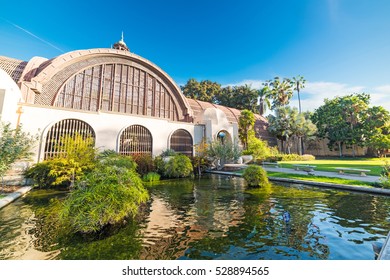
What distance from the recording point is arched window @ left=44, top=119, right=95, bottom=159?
11297mm

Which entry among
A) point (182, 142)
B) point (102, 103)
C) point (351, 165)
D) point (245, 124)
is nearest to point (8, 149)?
point (102, 103)

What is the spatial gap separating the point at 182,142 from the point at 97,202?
14.2 m

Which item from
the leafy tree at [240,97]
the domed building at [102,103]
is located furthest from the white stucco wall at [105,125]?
the leafy tree at [240,97]

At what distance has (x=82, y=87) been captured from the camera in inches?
661

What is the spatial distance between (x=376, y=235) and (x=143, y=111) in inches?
779

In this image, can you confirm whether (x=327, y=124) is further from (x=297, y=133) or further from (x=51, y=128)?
(x=51, y=128)

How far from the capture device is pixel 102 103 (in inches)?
696

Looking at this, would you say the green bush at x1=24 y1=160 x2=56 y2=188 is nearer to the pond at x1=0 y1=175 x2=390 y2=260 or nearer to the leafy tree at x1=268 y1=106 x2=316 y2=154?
the pond at x1=0 y1=175 x2=390 y2=260

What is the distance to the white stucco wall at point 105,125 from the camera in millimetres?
11031

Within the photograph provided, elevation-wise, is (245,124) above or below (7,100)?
above

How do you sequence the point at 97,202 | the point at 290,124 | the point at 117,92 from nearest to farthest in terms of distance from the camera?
the point at 97,202 → the point at 117,92 → the point at 290,124

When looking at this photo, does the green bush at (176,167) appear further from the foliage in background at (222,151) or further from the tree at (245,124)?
the tree at (245,124)

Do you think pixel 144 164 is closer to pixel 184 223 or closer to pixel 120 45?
pixel 184 223
